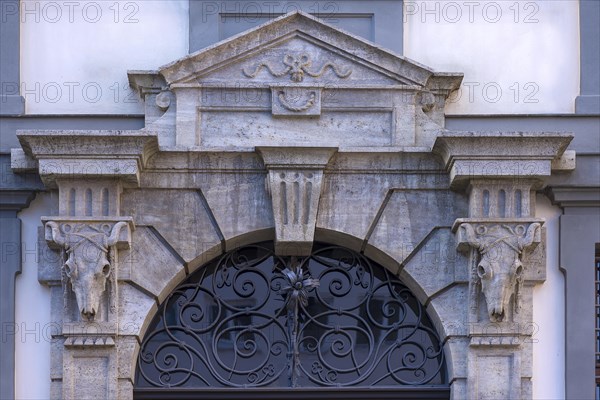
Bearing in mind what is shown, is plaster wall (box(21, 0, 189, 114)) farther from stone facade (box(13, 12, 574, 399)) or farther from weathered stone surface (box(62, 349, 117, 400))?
weathered stone surface (box(62, 349, 117, 400))

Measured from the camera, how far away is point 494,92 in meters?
16.1

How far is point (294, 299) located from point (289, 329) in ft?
0.83

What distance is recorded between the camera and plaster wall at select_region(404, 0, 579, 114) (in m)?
16.1

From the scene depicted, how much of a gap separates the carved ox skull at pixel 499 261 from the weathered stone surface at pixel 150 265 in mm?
2344

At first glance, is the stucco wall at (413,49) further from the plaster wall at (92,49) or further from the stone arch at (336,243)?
the stone arch at (336,243)

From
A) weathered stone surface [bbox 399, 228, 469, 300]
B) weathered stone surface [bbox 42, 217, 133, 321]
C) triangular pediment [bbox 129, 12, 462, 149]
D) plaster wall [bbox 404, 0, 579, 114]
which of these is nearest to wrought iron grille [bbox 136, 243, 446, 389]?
weathered stone surface [bbox 399, 228, 469, 300]

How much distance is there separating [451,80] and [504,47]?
63cm

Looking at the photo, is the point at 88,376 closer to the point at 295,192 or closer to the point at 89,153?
the point at 89,153

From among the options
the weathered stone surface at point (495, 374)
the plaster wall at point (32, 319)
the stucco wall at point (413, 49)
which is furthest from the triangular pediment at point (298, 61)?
the weathered stone surface at point (495, 374)

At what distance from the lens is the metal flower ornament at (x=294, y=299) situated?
15.8 meters

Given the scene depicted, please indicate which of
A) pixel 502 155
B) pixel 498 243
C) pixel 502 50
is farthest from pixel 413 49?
pixel 498 243

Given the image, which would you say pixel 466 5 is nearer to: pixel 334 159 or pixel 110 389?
pixel 334 159

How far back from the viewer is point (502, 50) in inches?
637

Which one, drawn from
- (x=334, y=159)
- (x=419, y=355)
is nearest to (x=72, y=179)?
(x=334, y=159)
